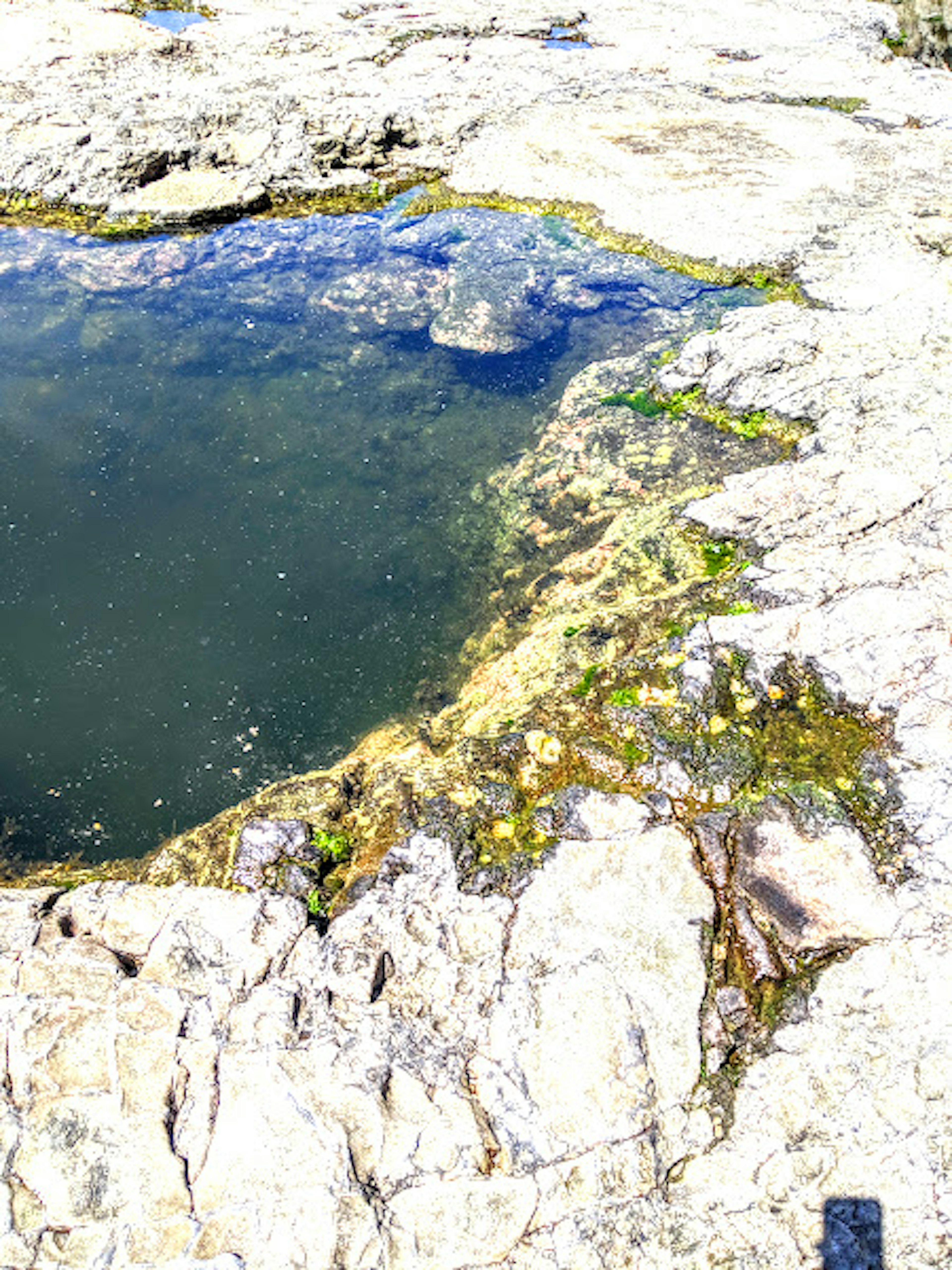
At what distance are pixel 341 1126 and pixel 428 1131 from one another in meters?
0.42

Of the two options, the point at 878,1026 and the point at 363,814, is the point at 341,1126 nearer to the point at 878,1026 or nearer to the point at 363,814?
the point at 363,814

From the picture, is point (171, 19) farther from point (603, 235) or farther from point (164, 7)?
point (603, 235)

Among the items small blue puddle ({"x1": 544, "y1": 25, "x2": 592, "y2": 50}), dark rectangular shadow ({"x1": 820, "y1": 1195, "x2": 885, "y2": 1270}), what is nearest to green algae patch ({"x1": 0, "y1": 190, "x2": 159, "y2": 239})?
small blue puddle ({"x1": 544, "y1": 25, "x2": 592, "y2": 50})

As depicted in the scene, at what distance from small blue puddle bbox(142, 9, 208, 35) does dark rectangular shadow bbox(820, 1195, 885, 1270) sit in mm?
23842

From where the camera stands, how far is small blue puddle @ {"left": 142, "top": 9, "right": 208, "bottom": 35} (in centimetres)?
1888

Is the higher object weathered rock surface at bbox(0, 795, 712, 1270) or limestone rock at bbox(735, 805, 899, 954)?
limestone rock at bbox(735, 805, 899, 954)

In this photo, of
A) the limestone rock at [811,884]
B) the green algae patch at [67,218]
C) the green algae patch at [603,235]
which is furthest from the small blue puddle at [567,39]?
the limestone rock at [811,884]

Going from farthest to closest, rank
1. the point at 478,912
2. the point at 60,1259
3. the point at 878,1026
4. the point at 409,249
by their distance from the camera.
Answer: the point at 409,249 < the point at 478,912 < the point at 878,1026 < the point at 60,1259

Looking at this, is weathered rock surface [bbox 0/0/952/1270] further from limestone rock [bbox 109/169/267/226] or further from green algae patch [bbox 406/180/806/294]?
limestone rock [bbox 109/169/267/226]

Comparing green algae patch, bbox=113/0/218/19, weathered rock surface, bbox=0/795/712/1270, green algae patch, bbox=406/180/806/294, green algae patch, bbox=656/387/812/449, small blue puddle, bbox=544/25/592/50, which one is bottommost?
weathered rock surface, bbox=0/795/712/1270

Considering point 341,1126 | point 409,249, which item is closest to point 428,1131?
point 341,1126

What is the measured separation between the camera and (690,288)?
11.2 metres

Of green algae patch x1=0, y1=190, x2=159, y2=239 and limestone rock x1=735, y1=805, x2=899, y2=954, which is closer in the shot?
limestone rock x1=735, y1=805, x2=899, y2=954

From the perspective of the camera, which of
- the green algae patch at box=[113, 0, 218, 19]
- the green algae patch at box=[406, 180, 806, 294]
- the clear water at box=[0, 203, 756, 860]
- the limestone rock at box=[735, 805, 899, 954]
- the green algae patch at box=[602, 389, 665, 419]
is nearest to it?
the limestone rock at box=[735, 805, 899, 954]
